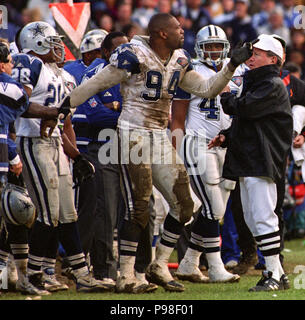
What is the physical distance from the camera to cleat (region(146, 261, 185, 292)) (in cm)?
670

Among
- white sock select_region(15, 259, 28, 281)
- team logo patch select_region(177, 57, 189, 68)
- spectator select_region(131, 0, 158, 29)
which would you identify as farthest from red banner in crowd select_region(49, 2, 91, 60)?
spectator select_region(131, 0, 158, 29)

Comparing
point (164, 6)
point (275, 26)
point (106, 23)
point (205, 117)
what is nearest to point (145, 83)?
point (205, 117)

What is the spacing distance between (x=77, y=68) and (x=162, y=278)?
104 inches

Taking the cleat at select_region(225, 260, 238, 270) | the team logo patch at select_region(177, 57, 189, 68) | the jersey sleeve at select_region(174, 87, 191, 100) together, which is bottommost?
the cleat at select_region(225, 260, 238, 270)

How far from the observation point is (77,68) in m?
8.44

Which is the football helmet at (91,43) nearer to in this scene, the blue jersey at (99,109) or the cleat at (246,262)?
the blue jersey at (99,109)

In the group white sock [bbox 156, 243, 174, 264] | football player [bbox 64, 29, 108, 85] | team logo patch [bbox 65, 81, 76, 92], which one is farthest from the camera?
football player [bbox 64, 29, 108, 85]

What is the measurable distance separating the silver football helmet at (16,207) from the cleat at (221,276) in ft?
6.33

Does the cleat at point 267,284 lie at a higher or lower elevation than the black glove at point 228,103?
lower

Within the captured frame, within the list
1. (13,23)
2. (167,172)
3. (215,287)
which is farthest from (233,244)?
(13,23)

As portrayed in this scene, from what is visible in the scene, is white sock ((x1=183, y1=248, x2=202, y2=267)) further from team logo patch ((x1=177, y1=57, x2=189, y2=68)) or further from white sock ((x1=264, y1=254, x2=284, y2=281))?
team logo patch ((x1=177, y1=57, x2=189, y2=68))

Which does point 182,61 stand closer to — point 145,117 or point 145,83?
point 145,83

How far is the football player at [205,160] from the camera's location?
24.8ft

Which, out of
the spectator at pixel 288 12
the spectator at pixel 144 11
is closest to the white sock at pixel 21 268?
the spectator at pixel 144 11
